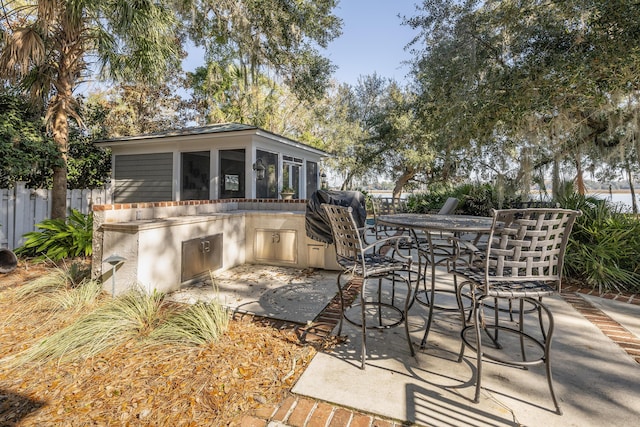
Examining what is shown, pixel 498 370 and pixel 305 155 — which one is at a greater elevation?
pixel 305 155

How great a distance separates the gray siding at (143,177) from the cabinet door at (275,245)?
534 centimetres

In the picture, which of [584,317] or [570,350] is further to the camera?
[584,317]

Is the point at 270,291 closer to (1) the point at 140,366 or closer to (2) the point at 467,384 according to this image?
(1) the point at 140,366

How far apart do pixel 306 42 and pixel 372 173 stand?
11868mm

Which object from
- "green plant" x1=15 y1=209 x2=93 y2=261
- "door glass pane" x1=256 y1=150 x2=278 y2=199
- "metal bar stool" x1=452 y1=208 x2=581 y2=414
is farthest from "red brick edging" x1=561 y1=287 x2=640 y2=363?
"door glass pane" x1=256 y1=150 x2=278 y2=199

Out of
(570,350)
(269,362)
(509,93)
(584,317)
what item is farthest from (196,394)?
(509,93)

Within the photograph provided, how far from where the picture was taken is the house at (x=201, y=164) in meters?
8.05

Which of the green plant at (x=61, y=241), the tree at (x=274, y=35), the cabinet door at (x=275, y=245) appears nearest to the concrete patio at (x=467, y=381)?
the cabinet door at (x=275, y=245)

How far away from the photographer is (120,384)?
1.85 metres

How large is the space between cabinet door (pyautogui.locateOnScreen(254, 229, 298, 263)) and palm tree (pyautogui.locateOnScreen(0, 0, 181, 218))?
383 cm

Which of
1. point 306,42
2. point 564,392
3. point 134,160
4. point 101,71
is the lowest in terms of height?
point 564,392

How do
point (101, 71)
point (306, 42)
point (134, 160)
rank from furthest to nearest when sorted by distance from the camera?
point (134, 160), point (306, 42), point (101, 71)

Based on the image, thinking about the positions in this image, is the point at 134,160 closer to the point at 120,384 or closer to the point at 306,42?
the point at 306,42

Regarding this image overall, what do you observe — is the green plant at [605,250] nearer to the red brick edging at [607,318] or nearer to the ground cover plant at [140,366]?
the red brick edging at [607,318]
